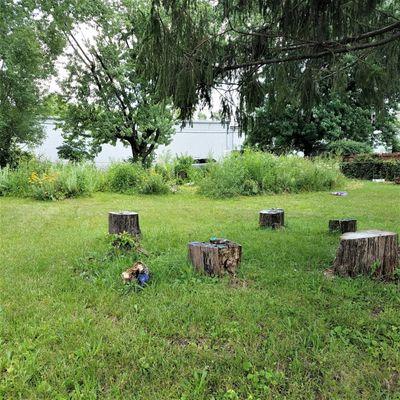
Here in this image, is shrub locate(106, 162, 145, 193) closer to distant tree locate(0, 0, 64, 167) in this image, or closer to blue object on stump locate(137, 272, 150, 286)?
distant tree locate(0, 0, 64, 167)

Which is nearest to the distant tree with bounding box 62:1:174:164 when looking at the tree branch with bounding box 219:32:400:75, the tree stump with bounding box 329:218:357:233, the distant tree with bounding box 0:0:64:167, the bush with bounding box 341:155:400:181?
the distant tree with bounding box 0:0:64:167

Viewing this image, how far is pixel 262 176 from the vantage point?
973 cm

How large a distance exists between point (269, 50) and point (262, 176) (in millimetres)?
6376

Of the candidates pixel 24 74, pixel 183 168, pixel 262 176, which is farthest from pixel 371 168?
pixel 24 74

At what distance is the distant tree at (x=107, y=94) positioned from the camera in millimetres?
15275

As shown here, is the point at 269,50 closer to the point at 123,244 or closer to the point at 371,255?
the point at 371,255

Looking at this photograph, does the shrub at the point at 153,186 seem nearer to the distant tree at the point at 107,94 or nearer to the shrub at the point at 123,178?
the shrub at the point at 123,178

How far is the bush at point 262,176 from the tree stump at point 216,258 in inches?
228

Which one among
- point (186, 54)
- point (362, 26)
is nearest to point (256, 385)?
point (186, 54)

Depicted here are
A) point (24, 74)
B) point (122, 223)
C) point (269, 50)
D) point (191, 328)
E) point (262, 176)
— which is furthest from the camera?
point (24, 74)

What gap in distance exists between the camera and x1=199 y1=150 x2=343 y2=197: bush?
9.31 m

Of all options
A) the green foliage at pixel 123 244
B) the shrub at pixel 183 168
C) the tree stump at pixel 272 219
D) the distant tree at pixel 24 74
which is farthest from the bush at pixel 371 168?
the green foliage at pixel 123 244

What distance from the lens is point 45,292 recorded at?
2719mm

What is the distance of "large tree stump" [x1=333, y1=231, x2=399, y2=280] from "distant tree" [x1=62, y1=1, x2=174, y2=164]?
12.9 meters
